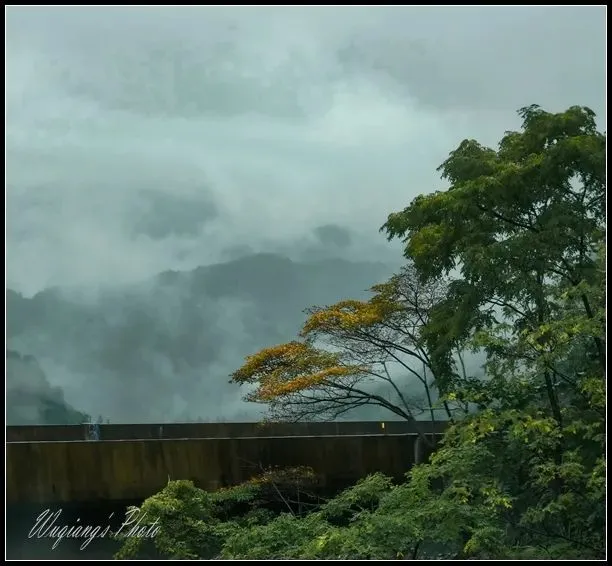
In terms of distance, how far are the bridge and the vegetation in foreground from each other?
30 centimetres

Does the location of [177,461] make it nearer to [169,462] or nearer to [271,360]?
[169,462]

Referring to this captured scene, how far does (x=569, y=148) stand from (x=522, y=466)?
254cm

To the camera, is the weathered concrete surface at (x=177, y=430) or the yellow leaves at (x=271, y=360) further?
the weathered concrete surface at (x=177, y=430)

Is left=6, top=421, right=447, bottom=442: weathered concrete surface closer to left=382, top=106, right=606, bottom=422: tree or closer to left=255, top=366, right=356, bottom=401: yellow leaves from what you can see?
left=255, top=366, right=356, bottom=401: yellow leaves

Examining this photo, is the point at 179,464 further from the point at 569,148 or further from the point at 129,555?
the point at 569,148

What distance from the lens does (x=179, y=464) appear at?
6.98 meters

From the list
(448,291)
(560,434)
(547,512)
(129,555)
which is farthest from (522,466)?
(129,555)

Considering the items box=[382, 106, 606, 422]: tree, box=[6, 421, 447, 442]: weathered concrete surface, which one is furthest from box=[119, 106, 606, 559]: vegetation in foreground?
box=[6, 421, 447, 442]: weathered concrete surface

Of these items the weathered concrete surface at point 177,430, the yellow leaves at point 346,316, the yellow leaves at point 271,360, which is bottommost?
the weathered concrete surface at point 177,430

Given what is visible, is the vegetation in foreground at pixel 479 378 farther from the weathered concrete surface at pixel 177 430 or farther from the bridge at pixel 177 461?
the weathered concrete surface at pixel 177 430

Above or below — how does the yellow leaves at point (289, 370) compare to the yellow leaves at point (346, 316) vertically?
below

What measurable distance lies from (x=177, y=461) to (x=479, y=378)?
297cm

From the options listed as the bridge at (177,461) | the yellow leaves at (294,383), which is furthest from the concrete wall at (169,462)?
the yellow leaves at (294,383)

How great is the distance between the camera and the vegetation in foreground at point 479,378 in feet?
16.2
